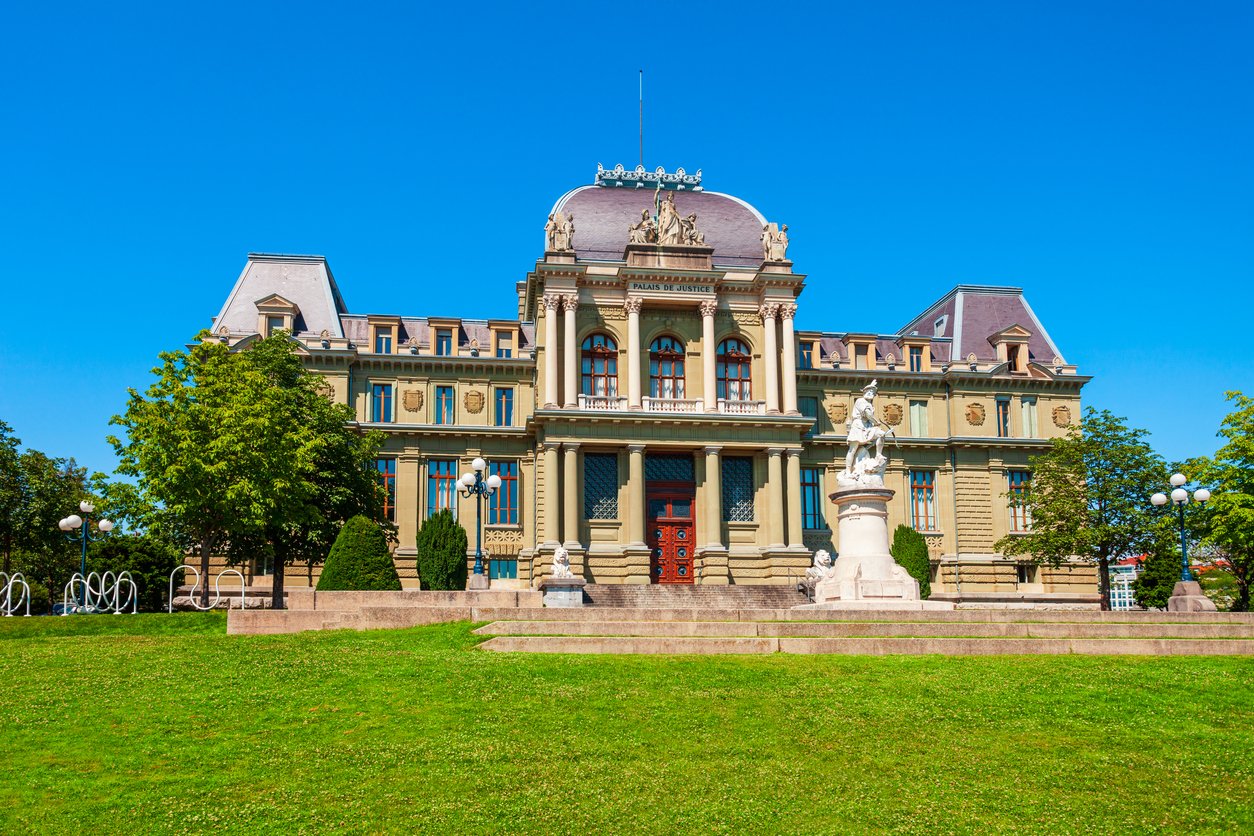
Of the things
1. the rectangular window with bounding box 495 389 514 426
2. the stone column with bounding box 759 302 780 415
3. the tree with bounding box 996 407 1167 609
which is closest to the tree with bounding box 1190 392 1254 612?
the tree with bounding box 996 407 1167 609

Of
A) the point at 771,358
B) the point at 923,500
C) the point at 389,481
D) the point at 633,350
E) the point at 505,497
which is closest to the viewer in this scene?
the point at 633,350

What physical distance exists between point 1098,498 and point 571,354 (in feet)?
76.7

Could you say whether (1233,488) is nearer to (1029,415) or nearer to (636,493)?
(1029,415)

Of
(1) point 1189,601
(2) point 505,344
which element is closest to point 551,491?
(2) point 505,344

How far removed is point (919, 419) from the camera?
193ft

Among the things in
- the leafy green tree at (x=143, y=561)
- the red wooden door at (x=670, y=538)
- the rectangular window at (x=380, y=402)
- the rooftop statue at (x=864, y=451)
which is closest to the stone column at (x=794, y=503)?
the red wooden door at (x=670, y=538)

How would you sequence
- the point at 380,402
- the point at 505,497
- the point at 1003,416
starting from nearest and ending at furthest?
the point at 505,497
the point at 380,402
the point at 1003,416

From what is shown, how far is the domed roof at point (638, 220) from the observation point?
56.4 metres

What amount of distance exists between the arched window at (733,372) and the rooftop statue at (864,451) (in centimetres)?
1720

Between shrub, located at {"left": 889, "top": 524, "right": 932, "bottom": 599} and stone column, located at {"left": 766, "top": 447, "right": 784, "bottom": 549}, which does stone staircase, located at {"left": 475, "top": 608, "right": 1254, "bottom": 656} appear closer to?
shrub, located at {"left": 889, "top": 524, "right": 932, "bottom": 599}

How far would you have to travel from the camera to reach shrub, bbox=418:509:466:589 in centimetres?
4403

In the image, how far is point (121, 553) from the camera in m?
44.0

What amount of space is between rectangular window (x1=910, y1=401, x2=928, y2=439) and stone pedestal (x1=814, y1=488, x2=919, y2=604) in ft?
78.4

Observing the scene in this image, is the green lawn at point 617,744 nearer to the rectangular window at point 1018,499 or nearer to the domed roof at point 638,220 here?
the rectangular window at point 1018,499
